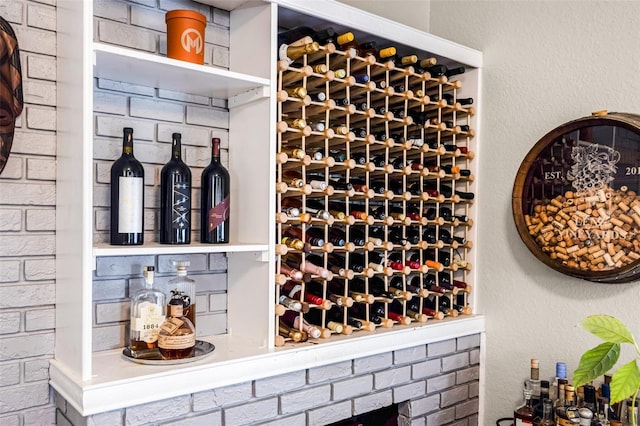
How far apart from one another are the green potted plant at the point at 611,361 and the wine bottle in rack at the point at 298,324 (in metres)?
0.80

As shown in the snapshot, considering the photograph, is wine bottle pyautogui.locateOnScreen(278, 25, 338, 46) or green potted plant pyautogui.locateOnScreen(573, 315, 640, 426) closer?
green potted plant pyautogui.locateOnScreen(573, 315, 640, 426)

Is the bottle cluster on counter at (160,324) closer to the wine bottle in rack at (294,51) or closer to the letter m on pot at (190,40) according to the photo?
the letter m on pot at (190,40)

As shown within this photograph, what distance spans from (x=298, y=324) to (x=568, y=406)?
914 mm

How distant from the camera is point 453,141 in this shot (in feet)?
7.66

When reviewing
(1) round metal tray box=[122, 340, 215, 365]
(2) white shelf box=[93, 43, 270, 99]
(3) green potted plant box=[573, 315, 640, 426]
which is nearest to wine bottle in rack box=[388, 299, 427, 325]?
(1) round metal tray box=[122, 340, 215, 365]

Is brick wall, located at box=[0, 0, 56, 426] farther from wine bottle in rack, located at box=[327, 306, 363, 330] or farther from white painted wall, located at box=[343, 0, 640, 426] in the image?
white painted wall, located at box=[343, 0, 640, 426]

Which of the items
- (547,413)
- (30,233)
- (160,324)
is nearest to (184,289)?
(160,324)

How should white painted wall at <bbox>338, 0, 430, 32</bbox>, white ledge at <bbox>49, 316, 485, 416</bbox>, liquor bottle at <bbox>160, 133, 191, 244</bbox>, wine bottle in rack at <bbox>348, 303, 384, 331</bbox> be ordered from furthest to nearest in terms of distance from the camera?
white painted wall at <bbox>338, 0, 430, 32</bbox> → wine bottle in rack at <bbox>348, 303, 384, 331</bbox> → liquor bottle at <bbox>160, 133, 191, 244</bbox> → white ledge at <bbox>49, 316, 485, 416</bbox>

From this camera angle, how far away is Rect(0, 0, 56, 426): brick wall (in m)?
1.50

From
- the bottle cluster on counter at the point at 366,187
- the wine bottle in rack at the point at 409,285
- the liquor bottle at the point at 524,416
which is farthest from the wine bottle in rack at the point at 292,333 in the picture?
the liquor bottle at the point at 524,416

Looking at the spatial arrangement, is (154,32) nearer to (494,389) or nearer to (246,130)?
(246,130)

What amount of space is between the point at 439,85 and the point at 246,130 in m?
0.85

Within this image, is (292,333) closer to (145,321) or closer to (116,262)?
(145,321)

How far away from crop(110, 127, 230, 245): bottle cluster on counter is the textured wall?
3.76 feet
